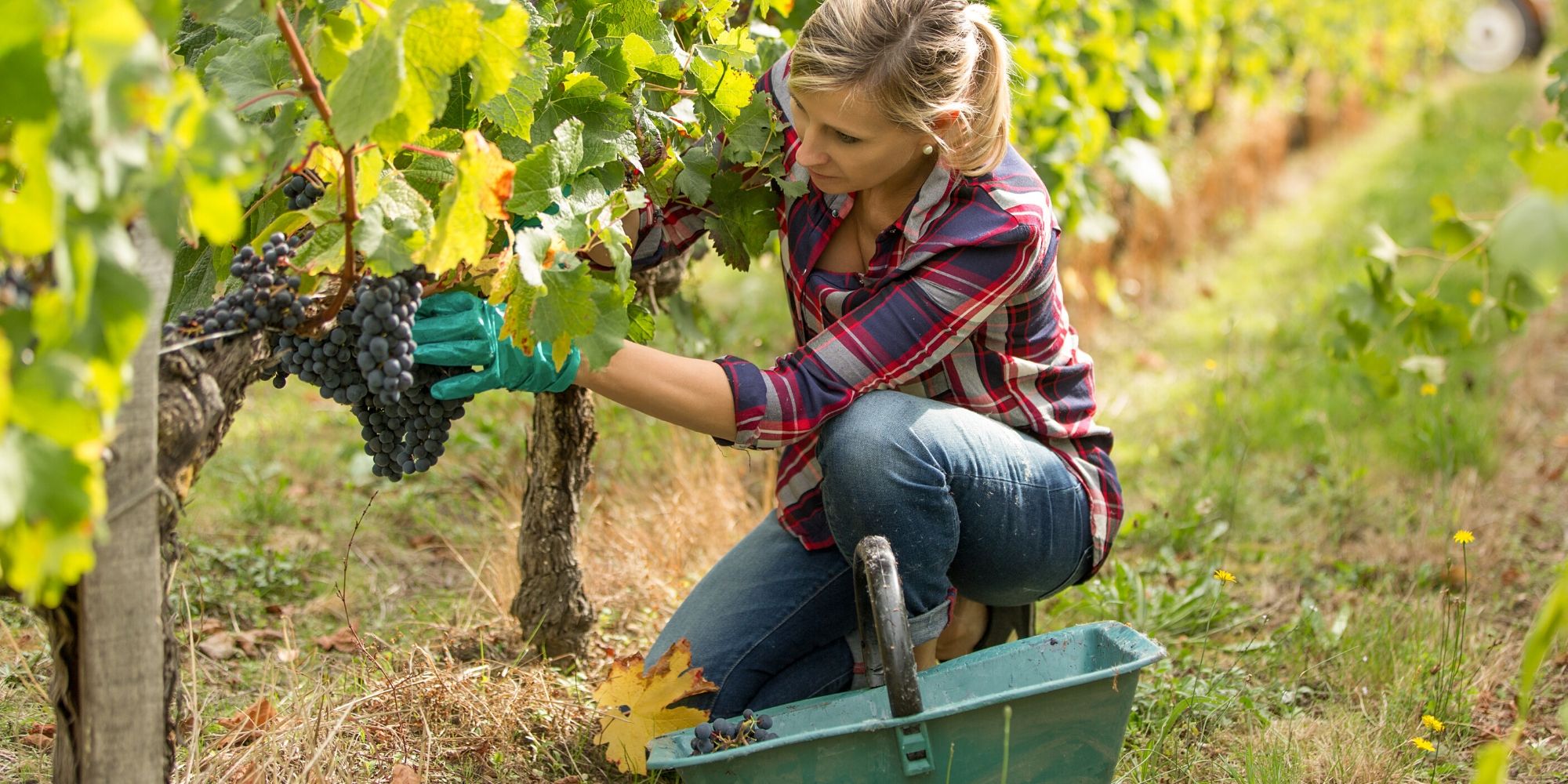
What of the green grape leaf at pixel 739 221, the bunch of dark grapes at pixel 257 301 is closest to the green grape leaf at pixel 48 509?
the bunch of dark grapes at pixel 257 301

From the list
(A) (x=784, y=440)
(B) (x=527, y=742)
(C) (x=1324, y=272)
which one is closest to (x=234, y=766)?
(B) (x=527, y=742)

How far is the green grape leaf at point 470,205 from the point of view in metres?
1.28

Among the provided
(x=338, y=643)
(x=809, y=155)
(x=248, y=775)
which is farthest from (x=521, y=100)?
(x=338, y=643)

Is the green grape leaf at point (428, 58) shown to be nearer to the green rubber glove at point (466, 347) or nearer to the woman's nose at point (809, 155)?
the green rubber glove at point (466, 347)

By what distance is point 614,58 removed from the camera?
172 cm

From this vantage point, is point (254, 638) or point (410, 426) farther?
point (254, 638)

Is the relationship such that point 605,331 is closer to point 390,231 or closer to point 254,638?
point 390,231

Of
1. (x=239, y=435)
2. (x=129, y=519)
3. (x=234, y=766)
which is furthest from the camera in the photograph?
(x=239, y=435)

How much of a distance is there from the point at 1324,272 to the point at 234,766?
489 centimetres

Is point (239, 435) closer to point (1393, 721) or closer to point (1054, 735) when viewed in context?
point (1054, 735)

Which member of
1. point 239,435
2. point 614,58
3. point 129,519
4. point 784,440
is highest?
point 614,58

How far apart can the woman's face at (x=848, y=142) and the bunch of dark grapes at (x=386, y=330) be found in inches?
27.3

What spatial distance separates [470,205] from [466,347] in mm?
261

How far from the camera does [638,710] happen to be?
187 centimetres
